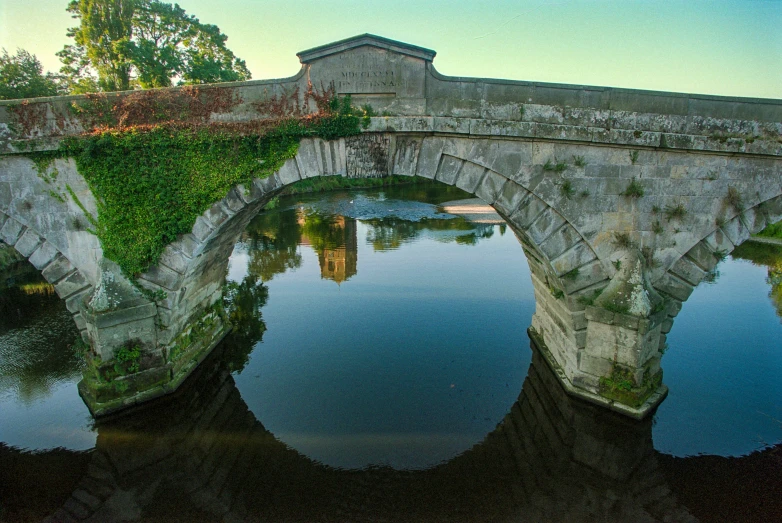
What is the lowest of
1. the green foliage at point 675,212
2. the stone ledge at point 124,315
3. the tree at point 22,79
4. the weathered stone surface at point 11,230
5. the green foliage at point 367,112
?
the stone ledge at point 124,315

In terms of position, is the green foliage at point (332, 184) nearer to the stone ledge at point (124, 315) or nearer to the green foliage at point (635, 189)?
the stone ledge at point (124, 315)

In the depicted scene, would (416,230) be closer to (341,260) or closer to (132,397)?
(341,260)

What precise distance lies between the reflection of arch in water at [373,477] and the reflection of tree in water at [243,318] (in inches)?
76.9

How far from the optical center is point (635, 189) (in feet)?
20.5

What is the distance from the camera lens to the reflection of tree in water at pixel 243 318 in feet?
30.5

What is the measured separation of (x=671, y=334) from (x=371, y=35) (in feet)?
29.7

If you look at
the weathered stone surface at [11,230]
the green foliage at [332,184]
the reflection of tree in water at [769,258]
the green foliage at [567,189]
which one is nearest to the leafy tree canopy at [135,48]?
the green foliage at [332,184]

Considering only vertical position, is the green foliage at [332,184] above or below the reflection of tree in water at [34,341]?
above

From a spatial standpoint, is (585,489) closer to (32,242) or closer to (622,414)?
(622,414)

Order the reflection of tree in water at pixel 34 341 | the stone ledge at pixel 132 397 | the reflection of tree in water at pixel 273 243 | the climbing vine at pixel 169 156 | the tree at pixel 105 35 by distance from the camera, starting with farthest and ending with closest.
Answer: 1. the tree at pixel 105 35
2. the reflection of tree in water at pixel 273 243
3. the reflection of tree in water at pixel 34 341
4. the stone ledge at pixel 132 397
5. the climbing vine at pixel 169 156

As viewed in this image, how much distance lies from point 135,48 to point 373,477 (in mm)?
22524

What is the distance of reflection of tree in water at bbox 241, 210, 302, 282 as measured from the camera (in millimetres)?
15086

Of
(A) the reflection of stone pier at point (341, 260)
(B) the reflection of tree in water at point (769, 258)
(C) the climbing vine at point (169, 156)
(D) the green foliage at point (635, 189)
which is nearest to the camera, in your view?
(D) the green foliage at point (635, 189)

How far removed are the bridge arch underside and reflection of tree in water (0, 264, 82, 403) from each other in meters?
2.09
